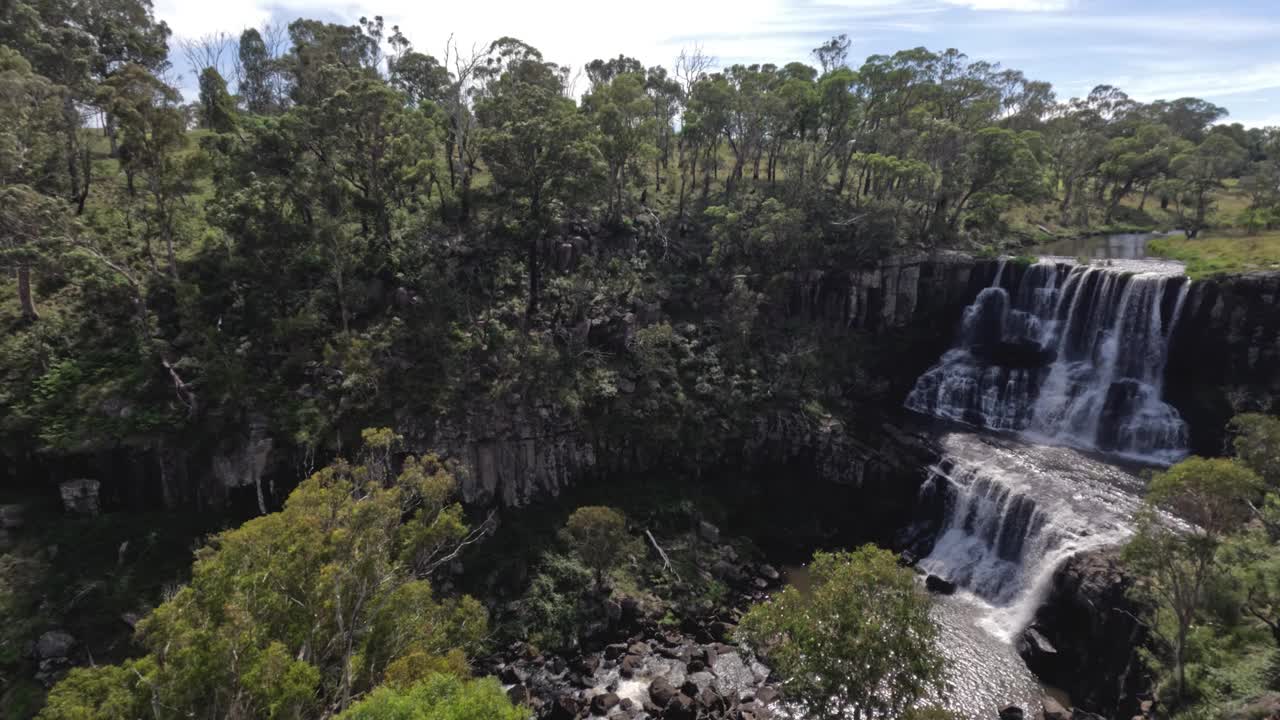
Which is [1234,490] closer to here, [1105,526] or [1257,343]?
[1105,526]

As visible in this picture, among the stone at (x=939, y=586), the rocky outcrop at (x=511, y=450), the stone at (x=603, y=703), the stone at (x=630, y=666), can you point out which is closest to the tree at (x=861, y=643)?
the stone at (x=603, y=703)

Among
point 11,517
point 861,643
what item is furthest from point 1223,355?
point 11,517

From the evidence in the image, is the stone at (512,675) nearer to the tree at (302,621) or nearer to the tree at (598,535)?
the tree at (302,621)

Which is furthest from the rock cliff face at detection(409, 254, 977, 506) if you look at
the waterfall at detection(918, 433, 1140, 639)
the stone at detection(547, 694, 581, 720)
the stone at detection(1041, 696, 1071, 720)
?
the stone at detection(1041, 696, 1071, 720)

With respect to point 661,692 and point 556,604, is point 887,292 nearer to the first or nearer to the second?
point 556,604

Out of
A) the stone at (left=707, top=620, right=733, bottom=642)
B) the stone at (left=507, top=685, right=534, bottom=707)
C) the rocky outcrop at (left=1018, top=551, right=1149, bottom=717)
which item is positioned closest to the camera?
the rocky outcrop at (left=1018, top=551, right=1149, bottom=717)

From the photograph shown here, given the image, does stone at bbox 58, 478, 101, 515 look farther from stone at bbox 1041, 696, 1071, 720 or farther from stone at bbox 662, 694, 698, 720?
stone at bbox 1041, 696, 1071, 720
